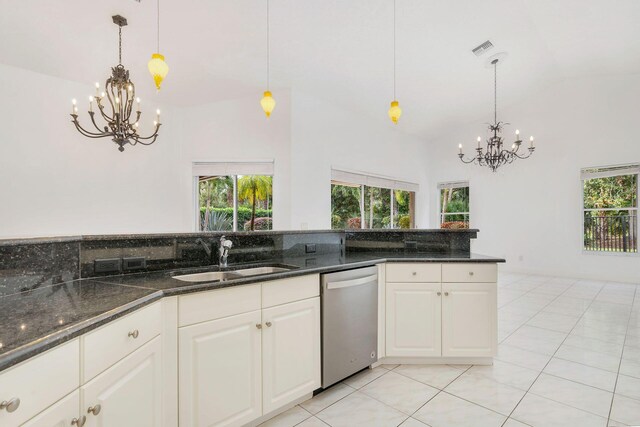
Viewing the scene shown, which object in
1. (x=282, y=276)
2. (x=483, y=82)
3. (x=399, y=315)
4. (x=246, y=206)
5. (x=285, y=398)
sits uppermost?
(x=483, y=82)

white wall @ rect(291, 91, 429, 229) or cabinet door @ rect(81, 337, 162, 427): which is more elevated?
white wall @ rect(291, 91, 429, 229)

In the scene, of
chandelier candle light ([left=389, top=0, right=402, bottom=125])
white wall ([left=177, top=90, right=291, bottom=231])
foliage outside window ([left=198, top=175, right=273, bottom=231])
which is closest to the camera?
chandelier candle light ([left=389, top=0, right=402, bottom=125])

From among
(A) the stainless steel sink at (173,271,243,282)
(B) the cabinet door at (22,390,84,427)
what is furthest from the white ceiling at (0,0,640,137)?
(B) the cabinet door at (22,390,84,427)

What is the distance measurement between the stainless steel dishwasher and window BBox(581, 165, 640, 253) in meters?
5.98

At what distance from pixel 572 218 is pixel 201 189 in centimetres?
686

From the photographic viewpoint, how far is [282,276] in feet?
5.88

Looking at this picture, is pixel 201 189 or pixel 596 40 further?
pixel 201 189

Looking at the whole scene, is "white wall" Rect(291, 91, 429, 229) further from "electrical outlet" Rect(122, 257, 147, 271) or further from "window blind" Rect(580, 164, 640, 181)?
"window blind" Rect(580, 164, 640, 181)

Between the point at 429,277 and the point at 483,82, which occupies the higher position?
the point at 483,82

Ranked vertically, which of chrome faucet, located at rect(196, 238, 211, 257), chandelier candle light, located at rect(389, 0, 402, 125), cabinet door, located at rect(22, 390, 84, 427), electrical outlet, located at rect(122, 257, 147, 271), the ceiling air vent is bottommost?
cabinet door, located at rect(22, 390, 84, 427)

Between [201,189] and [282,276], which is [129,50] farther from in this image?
[282,276]

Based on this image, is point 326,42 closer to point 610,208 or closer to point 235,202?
point 235,202

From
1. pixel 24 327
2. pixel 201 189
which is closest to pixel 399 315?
pixel 24 327

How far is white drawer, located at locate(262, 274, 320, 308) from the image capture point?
68.9 inches
